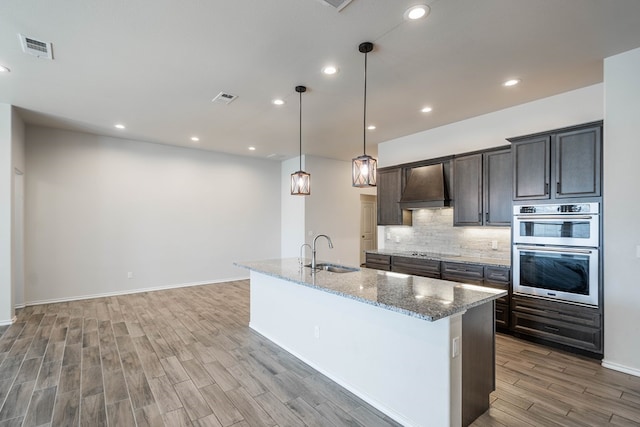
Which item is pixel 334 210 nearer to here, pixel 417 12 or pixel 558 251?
pixel 558 251

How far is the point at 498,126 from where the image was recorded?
452 cm

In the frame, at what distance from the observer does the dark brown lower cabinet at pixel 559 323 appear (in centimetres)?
315

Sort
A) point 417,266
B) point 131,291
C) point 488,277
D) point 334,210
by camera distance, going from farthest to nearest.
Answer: point 334,210
point 131,291
point 417,266
point 488,277

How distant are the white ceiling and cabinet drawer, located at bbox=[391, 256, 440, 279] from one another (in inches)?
88.8

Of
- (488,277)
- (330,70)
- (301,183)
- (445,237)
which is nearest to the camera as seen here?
(330,70)

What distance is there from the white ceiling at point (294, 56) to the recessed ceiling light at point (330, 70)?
75mm

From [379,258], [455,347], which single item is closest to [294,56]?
[455,347]

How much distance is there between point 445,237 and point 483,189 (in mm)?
1126

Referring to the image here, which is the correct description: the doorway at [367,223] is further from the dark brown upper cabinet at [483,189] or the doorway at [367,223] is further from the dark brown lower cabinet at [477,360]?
the dark brown lower cabinet at [477,360]

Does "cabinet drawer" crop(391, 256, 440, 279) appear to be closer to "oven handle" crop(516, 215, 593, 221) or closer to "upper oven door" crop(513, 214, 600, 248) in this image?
"upper oven door" crop(513, 214, 600, 248)

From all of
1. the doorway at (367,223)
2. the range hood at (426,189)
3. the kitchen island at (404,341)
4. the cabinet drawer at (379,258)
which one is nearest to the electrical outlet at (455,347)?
the kitchen island at (404,341)

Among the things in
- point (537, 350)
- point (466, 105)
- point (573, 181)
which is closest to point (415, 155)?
point (466, 105)

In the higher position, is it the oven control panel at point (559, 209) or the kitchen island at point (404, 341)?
the oven control panel at point (559, 209)

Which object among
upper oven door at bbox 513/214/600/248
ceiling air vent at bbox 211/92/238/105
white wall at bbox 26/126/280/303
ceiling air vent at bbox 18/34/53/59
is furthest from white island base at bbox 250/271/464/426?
white wall at bbox 26/126/280/303
